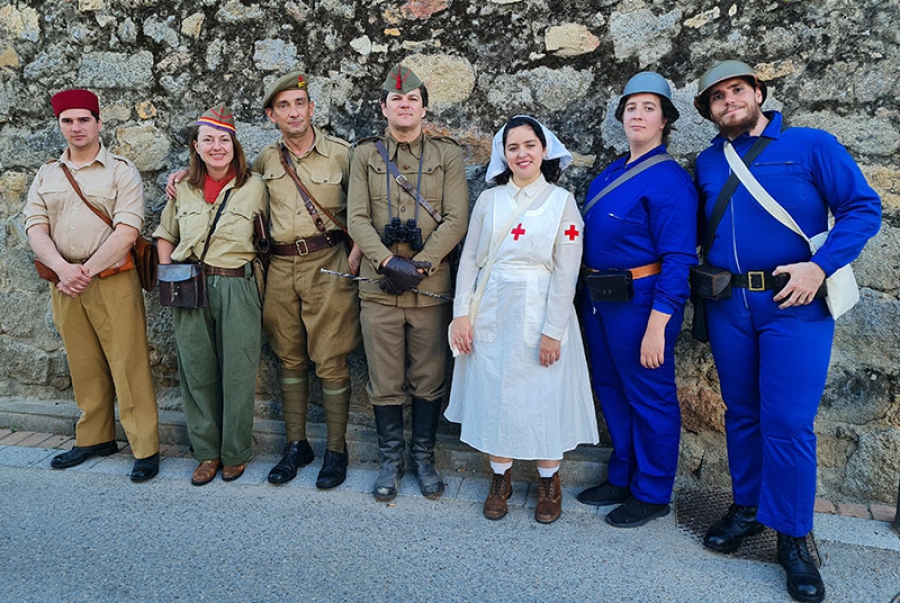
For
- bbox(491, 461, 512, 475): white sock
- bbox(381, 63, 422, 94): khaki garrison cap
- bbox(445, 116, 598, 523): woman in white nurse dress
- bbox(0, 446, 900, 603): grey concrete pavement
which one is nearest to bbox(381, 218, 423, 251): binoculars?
bbox(445, 116, 598, 523): woman in white nurse dress

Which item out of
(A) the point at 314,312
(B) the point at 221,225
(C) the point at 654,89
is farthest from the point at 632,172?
(B) the point at 221,225

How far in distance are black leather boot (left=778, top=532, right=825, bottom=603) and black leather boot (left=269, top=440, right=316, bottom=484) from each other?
2.18 metres

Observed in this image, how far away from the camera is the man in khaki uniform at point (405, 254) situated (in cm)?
295

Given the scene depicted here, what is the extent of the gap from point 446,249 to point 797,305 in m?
1.42

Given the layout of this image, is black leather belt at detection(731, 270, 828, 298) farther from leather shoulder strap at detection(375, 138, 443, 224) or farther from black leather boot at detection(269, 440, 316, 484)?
black leather boot at detection(269, 440, 316, 484)

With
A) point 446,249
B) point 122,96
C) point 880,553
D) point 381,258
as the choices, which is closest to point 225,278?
point 381,258

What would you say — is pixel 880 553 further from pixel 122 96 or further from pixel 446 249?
pixel 122 96

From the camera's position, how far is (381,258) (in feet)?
9.49

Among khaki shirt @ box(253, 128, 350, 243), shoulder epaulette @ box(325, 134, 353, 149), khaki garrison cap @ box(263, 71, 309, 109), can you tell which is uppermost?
khaki garrison cap @ box(263, 71, 309, 109)

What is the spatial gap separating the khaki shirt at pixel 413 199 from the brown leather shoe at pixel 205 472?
1206mm

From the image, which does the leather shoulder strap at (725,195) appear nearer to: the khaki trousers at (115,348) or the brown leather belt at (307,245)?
the brown leather belt at (307,245)

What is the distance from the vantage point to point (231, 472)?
3.28 metres

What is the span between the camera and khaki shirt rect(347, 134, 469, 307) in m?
2.99

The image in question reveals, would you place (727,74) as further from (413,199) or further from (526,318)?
(413,199)
